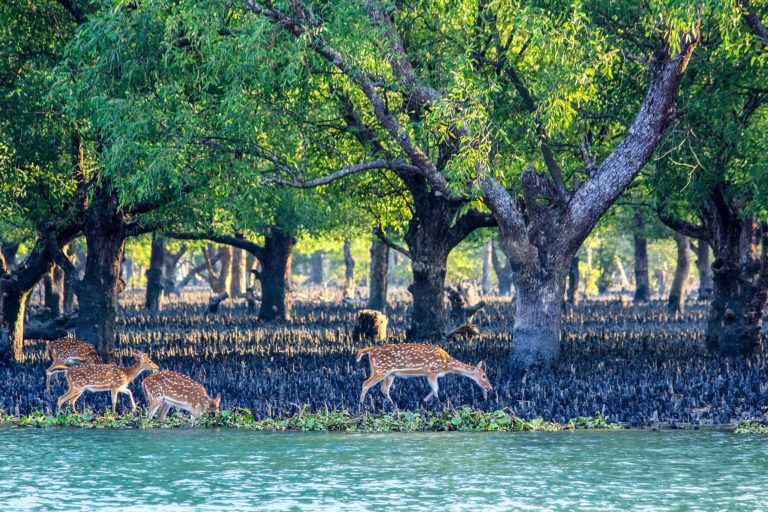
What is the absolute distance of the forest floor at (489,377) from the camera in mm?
17703

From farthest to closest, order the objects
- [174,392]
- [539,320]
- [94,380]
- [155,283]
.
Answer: [155,283], [539,320], [94,380], [174,392]

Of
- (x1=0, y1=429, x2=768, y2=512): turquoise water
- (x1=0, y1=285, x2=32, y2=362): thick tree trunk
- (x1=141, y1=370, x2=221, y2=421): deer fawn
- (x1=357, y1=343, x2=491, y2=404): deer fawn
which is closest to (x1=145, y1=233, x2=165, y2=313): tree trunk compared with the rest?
(x1=0, y1=285, x2=32, y2=362): thick tree trunk

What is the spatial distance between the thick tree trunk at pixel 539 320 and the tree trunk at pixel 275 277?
773 inches

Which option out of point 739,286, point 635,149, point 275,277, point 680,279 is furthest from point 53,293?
point 635,149

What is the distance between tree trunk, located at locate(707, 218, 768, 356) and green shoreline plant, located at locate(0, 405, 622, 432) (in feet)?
25.9

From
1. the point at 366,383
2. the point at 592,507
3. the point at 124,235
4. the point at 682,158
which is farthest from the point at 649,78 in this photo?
the point at 592,507

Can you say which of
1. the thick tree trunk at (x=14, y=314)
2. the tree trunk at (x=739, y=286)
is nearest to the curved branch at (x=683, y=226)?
the tree trunk at (x=739, y=286)

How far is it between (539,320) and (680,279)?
81.1 ft

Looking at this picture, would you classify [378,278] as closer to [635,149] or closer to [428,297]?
[428,297]

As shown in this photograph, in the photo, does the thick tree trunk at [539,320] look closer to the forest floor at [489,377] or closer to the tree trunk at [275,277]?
the forest floor at [489,377]

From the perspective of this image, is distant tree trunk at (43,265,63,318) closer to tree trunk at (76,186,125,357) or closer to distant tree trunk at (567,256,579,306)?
tree trunk at (76,186,125,357)

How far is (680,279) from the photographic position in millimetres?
45281

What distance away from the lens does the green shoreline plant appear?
16578mm

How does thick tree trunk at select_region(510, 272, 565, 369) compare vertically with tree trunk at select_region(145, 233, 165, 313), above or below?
below
